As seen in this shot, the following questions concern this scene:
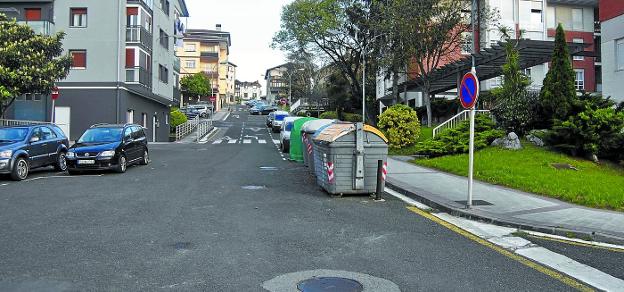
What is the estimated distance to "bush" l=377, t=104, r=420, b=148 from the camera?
21.7 m

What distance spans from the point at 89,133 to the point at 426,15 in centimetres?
1794

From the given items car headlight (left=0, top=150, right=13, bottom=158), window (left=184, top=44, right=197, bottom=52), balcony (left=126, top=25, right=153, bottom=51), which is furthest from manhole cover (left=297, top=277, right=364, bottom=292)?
window (left=184, top=44, right=197, bottom=52)

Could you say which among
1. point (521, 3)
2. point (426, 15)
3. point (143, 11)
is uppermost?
point (521, 3)

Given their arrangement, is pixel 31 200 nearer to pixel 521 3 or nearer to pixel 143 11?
pixel 143 11

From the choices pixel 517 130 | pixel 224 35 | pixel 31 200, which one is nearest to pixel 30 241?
pixel 31 200

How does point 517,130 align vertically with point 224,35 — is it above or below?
below

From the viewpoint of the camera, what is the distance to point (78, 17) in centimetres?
3303

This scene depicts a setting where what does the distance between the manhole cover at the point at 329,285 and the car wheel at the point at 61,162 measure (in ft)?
44.2

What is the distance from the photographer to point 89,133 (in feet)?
56.1

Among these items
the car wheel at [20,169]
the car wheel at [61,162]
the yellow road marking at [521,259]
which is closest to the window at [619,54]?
the yellow road marking at [521,259]

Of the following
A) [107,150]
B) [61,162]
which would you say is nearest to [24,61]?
[61,162]

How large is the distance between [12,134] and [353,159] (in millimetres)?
10382

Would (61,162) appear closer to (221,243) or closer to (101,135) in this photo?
(101,135)

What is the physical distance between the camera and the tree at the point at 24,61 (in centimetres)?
2077
